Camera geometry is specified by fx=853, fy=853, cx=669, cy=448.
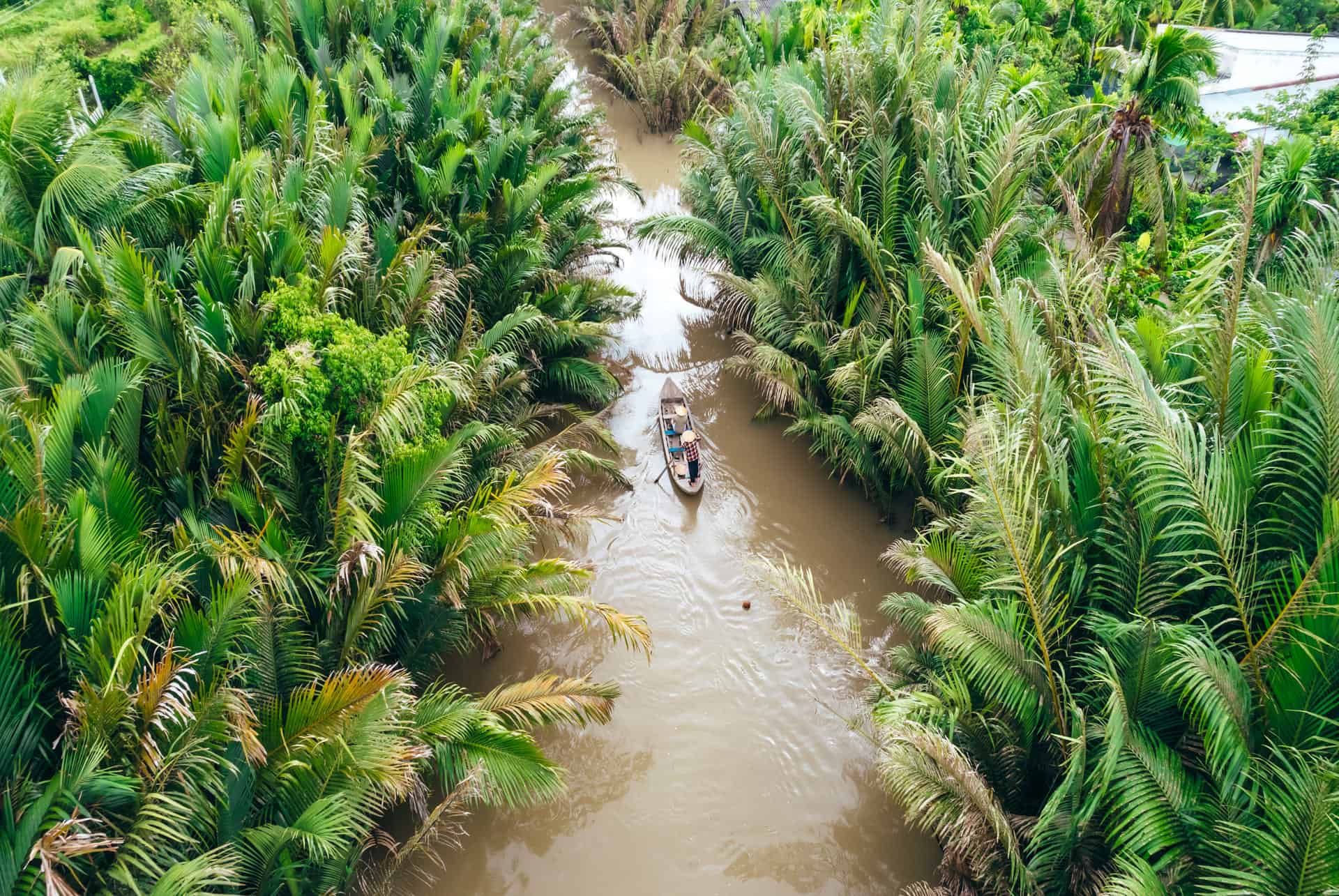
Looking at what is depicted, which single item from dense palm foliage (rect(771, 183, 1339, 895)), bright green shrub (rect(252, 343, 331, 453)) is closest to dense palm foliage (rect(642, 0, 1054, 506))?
dense palm foliage (rect(771, 183, 1339, 895))

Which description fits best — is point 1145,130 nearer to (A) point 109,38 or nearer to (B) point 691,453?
(B) point 691,453

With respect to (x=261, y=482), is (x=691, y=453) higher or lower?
lower

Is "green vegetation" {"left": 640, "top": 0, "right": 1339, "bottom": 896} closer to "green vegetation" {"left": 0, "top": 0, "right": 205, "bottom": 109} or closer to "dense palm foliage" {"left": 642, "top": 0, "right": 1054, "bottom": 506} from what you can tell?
"dense palm foliage" {"left": 642, "top": 0, "right": 1054, "bottom": 506}

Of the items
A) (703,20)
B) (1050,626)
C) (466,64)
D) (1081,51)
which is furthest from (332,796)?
(703,20)

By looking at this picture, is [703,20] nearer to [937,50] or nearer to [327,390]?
[937,50]

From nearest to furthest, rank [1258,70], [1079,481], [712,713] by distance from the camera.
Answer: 1. [1079,481]
2. [712,713]
3. [1258,70]

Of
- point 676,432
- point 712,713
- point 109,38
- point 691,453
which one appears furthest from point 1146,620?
point 109,38

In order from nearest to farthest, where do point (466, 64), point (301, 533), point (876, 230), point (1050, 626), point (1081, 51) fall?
1. point (1050, 626)
2. point (301, 533)
3. point (876, 230)
4. point (466, 64)
5. point (1081, 51)

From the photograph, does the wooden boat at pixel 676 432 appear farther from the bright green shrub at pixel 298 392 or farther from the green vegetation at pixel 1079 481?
the bright green shrub at pixel 298 392
